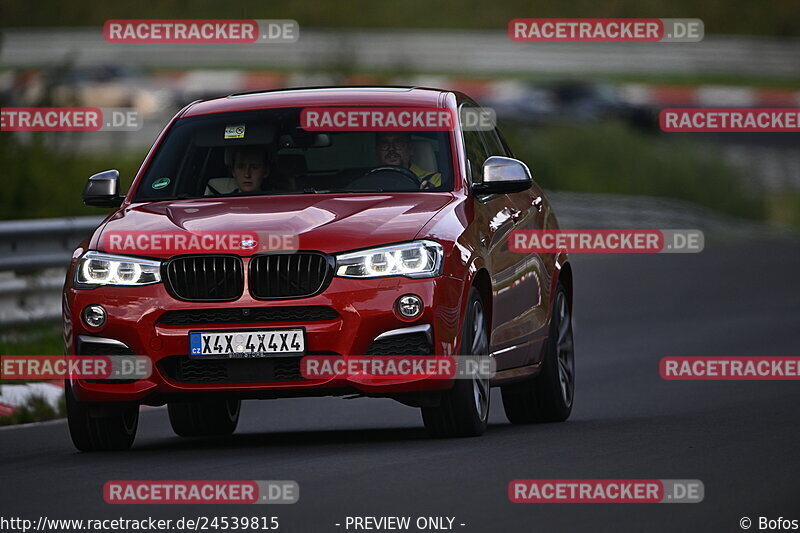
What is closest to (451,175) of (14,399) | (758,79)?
(14,399)

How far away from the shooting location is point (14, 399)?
12.9 meters

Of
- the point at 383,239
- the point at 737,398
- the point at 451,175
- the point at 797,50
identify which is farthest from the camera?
the point at 797,50

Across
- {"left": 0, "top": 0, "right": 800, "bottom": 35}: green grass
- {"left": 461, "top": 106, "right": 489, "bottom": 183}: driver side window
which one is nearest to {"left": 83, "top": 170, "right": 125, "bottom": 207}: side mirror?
{"left": 461, "top": 106, "right": 489, "bottom": 183}: driver side window

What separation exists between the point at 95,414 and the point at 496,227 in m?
2.29

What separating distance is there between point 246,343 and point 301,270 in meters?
0.43

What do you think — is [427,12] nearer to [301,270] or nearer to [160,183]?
[160,183]

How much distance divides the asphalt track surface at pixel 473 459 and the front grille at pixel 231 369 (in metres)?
0.37

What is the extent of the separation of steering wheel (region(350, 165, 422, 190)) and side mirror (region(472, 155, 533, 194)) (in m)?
0.33

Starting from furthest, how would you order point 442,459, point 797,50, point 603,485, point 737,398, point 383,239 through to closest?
point 797,50
point 737,398
point 383,239
point 442,459
point 603,485

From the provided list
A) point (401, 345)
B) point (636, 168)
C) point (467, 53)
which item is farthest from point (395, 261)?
point (467, 53)

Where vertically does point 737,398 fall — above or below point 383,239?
below

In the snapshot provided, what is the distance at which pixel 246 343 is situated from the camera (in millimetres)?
→ 9578

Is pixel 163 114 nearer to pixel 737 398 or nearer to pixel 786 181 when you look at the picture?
pixel 786 181

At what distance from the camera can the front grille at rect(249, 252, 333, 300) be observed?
31.4 feet
